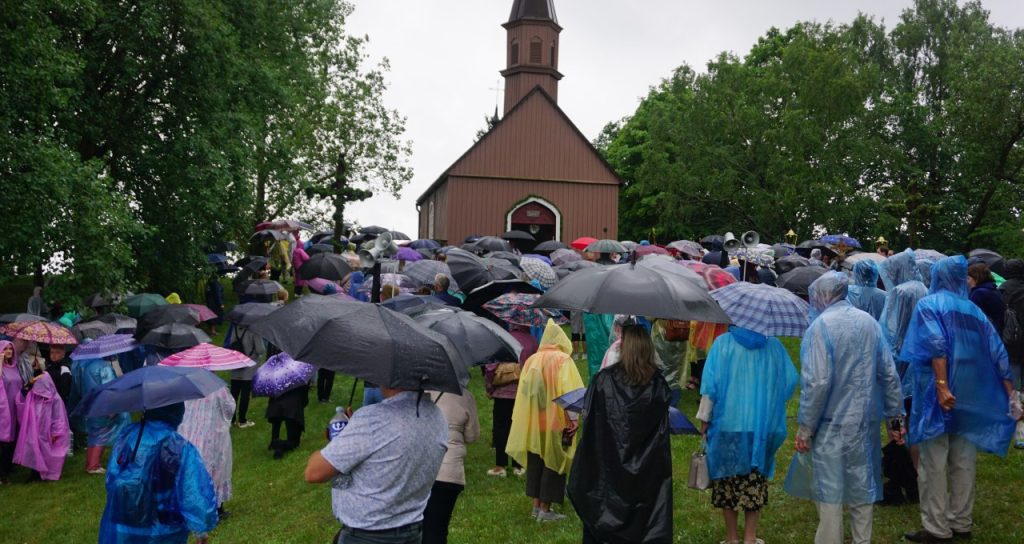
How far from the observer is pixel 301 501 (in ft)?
29.1

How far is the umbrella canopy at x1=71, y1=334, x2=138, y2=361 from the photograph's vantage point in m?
10.0

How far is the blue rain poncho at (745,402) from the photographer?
5848 millimetres

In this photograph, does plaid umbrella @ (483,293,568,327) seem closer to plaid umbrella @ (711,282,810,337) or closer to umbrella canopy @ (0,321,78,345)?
plaid umbrella @ (711,282,810,337)

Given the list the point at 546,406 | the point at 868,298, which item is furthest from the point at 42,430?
the point at 868,298

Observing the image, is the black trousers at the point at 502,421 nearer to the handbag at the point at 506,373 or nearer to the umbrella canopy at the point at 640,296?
the handbag at the point at 506,373

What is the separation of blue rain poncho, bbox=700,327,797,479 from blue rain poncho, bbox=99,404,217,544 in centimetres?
324

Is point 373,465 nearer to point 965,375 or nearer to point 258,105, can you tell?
point 965,375

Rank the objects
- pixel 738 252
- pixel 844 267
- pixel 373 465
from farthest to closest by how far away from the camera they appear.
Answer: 1. pixel 844 267
2. pixel 738 252
3. pixel 373 465

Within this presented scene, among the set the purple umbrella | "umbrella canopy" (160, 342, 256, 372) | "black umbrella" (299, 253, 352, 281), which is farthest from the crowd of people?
"black umbrella" (299, 253, 352, 281)

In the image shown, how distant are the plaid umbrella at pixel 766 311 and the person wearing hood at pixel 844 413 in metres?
0.23

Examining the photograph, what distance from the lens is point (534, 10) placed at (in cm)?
4269

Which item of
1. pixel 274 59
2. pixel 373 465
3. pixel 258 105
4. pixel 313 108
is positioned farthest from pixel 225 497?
pixel 313 108

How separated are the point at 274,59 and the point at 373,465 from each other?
22.2m

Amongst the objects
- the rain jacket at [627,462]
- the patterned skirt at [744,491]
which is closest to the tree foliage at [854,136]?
the patterned skirt at [744,491]
